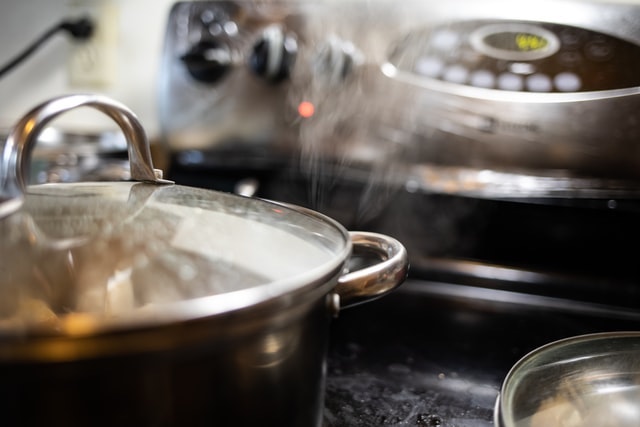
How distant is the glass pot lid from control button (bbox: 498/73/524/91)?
315 mm

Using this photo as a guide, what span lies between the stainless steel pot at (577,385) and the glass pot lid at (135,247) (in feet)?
0.45

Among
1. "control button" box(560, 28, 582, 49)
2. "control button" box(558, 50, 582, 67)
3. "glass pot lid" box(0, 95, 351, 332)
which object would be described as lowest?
"glass pot lid" box(0, 95, 351, 332)

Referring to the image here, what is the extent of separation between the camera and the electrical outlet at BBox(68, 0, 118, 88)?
911 millimetres

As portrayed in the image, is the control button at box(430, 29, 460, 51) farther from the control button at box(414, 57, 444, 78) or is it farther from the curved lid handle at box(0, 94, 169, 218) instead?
the curved lid handle at box(0, 94, 169, 218)

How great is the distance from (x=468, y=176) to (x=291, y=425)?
0.37m

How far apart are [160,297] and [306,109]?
420 millimetres

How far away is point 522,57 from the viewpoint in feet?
1.77

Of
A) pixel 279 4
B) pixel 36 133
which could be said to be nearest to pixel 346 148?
pixel 279 4

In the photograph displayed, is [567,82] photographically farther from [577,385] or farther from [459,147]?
[577,385]

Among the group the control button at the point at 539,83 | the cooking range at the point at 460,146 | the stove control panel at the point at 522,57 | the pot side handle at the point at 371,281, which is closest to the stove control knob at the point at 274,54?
the cooking range at the point at 460,146

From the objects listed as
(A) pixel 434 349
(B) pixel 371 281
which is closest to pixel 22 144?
(B) pixel 371 281

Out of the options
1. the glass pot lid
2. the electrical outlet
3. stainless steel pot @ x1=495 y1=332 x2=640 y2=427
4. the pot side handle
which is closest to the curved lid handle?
the glass pot lid

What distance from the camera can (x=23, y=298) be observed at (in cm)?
21

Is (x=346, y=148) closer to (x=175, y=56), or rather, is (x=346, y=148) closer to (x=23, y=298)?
(x=175, y=56)
